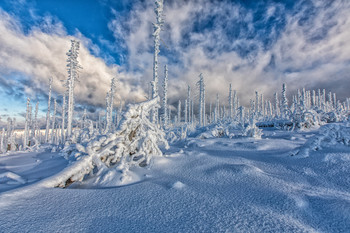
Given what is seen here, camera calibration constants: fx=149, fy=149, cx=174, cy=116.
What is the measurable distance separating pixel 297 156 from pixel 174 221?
263 centimetres

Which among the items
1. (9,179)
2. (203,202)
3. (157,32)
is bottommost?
(9,179)

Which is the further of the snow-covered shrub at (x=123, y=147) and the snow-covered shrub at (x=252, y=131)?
the snow-covered shrub at (x=252, y=131)

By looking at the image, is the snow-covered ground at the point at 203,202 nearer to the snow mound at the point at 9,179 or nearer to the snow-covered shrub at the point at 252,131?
the snow mound at the point at 9,179

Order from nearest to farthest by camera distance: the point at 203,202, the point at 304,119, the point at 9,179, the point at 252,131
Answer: the point at 203,202 < the point at 9,179 < the point at 252,131 < the point at 304,119

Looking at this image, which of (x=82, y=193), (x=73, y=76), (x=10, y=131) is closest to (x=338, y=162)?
(x=82, y=193)

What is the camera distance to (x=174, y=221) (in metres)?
1.18

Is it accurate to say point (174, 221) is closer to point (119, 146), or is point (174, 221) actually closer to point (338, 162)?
point (119, 146)

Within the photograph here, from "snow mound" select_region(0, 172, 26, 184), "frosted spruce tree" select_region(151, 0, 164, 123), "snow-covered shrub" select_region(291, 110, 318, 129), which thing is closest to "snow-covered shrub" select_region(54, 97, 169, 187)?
"snow mound" select_region(0, 172, 26, 184)

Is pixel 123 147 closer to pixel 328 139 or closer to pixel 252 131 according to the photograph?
pixel 328 139

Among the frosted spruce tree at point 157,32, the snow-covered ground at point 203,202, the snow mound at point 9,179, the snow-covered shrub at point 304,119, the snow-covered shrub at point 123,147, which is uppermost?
the frosted spruce tree at point 157,32

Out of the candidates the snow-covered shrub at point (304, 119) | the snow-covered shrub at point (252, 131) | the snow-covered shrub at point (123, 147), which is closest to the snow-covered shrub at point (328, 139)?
the snow-covered shrub at point (252, 131)

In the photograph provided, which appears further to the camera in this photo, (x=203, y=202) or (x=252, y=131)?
(x=252, y=131)

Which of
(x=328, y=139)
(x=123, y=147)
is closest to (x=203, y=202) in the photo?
(x=123, y=147)

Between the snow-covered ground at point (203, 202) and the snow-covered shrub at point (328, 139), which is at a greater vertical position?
the snow-covered shrub at point (328, 139)
